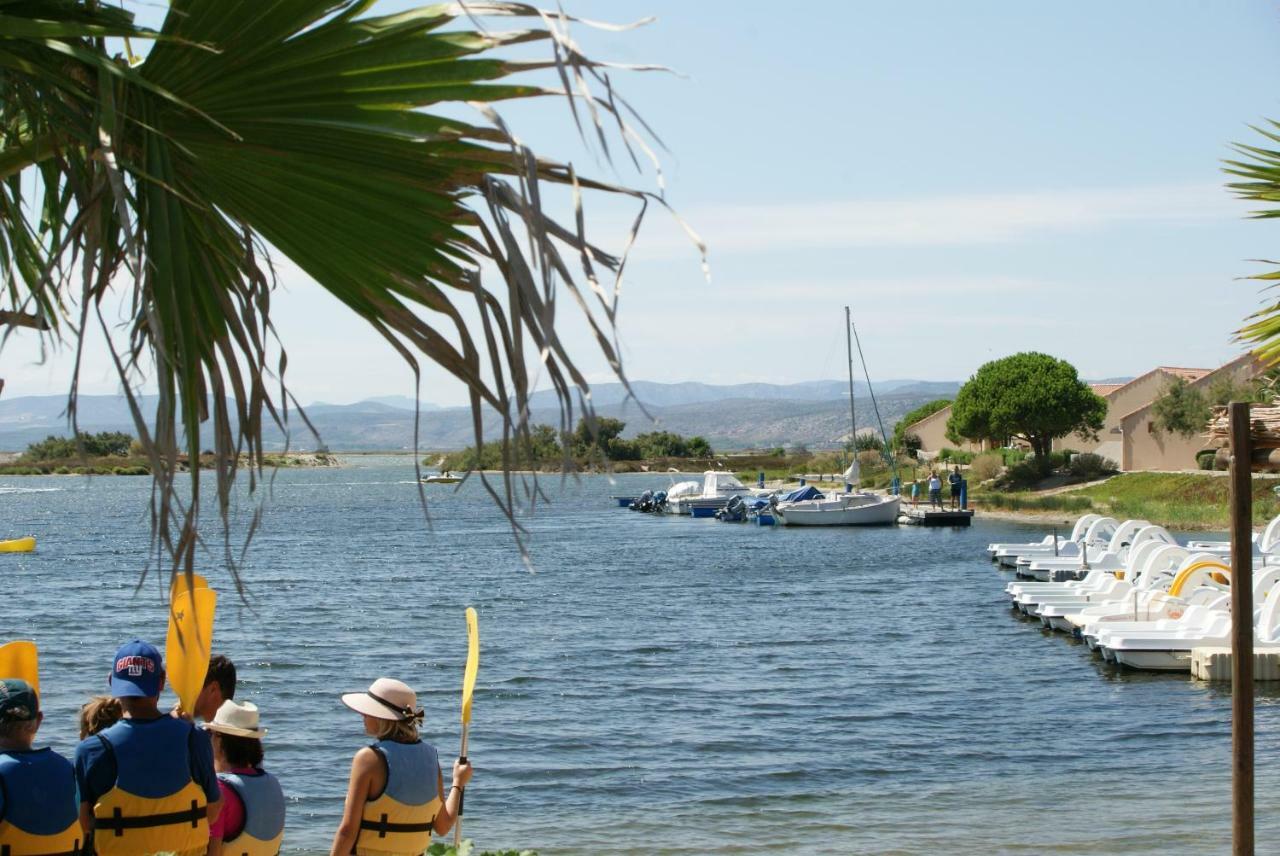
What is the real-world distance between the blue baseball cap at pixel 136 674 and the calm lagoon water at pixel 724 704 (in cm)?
45

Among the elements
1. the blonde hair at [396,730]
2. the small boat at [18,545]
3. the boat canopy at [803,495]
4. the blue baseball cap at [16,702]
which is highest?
the blue baseball cap at [16,702]

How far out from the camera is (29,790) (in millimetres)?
4734

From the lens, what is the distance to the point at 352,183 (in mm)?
2434

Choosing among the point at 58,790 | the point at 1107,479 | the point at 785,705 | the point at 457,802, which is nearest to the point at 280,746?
the point at 785,705

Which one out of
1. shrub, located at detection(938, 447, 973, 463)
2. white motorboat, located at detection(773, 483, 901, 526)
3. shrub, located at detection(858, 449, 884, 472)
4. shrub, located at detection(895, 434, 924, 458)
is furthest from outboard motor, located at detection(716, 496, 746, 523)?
shrub, located at detection(895, 434, 924, 458)

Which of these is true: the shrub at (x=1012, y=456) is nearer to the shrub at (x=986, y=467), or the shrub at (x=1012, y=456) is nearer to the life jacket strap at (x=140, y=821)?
the shrub at (x=986, y=467)

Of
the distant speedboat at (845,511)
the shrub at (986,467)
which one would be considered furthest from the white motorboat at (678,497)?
the shrub at (986,467)

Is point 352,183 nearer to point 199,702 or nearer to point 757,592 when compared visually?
point 199,702

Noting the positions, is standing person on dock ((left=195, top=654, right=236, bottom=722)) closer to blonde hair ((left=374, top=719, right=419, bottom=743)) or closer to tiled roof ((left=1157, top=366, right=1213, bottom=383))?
blonde hair ((left=374, top=719, right=419, bottom=743))

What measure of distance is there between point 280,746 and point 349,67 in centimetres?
1942

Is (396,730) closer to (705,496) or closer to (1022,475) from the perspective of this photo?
(1022,475)

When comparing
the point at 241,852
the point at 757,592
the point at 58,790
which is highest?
the point at 58,790

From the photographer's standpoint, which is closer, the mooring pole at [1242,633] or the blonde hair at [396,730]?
the blonde hair at [396,730]

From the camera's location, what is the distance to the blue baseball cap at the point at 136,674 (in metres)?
5.05
